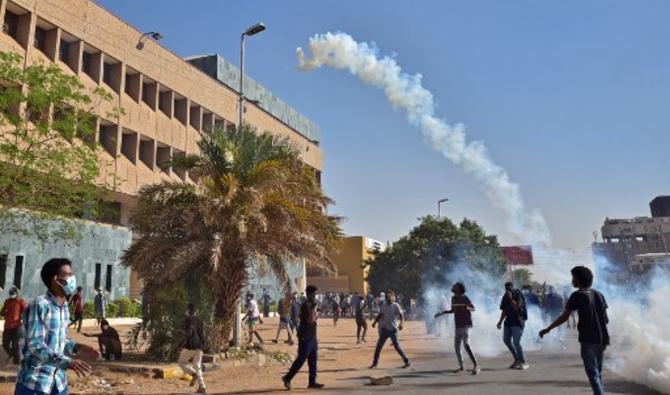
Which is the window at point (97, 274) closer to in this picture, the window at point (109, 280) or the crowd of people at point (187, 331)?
the window at point (109, 280)

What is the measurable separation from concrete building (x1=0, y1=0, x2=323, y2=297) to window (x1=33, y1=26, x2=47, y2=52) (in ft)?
0.15

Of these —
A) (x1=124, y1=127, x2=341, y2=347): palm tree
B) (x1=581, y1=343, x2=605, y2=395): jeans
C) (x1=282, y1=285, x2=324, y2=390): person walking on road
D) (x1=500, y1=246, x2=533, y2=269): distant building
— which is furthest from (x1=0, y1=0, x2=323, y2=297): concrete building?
(x1=500, y1=246, x2=533, y2=269): distant building

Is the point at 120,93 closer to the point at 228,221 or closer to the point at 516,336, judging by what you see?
the point at 228,221

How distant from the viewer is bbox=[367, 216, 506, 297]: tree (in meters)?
42.8

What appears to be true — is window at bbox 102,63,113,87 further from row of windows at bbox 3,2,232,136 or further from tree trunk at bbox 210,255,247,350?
tree trunk at bbox 210,255,247,350

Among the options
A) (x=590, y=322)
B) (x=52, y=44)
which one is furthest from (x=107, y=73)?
(x=590, y=322)

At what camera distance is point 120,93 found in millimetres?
29484

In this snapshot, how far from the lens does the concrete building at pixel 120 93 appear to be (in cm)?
2407

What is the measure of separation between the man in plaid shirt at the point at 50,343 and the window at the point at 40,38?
2576cm

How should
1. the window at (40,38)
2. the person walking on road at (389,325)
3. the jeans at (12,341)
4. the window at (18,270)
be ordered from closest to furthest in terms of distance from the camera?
the jeans at (12,341), the person walking on road at (389,325), the window at (18,270), the window at (40,38)

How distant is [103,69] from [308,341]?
2549 centimetres

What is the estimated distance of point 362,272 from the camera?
223 ft

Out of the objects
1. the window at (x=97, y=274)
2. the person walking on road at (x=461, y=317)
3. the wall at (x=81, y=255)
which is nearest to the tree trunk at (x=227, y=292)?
the person walking on road at (x=461, y=317)

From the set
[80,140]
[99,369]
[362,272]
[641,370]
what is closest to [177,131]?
[80,140]
